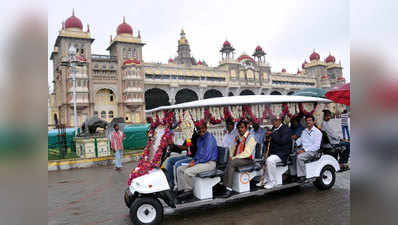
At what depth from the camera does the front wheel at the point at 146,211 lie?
446 centimetres

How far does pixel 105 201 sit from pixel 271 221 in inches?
152

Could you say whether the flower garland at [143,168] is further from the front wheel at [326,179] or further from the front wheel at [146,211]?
the front wheel at [326,179]

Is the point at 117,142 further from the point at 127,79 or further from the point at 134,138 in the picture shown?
the point at 127,79

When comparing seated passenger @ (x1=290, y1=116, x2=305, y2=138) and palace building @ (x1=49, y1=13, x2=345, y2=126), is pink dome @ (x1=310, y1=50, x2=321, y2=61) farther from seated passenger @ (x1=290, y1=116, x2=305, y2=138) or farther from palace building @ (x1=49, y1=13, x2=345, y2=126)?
seated passenger @ (x1=290, y1=116, x2=305, y2=138)

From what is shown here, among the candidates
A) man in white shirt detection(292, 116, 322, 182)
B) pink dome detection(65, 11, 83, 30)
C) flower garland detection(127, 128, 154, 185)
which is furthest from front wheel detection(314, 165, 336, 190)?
pink dome detection(65, 11, 83, 30)

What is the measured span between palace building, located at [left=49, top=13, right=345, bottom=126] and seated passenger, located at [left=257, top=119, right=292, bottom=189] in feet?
95.2

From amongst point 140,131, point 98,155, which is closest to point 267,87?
point 140,131

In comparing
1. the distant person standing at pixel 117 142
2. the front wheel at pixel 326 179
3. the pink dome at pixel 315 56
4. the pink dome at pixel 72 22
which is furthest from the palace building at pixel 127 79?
the front wheel at pixel 326 179

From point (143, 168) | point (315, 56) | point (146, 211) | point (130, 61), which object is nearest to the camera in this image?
point (146, 211)

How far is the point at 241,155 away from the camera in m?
5.43

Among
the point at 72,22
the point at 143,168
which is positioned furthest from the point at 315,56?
the point at 143,168

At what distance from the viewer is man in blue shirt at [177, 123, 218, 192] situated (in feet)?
16.6

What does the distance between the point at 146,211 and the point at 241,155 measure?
6.98ft

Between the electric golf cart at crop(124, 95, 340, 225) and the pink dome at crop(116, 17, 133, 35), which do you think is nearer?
the electric golf cart at crop(124, 95, 340, 225)
